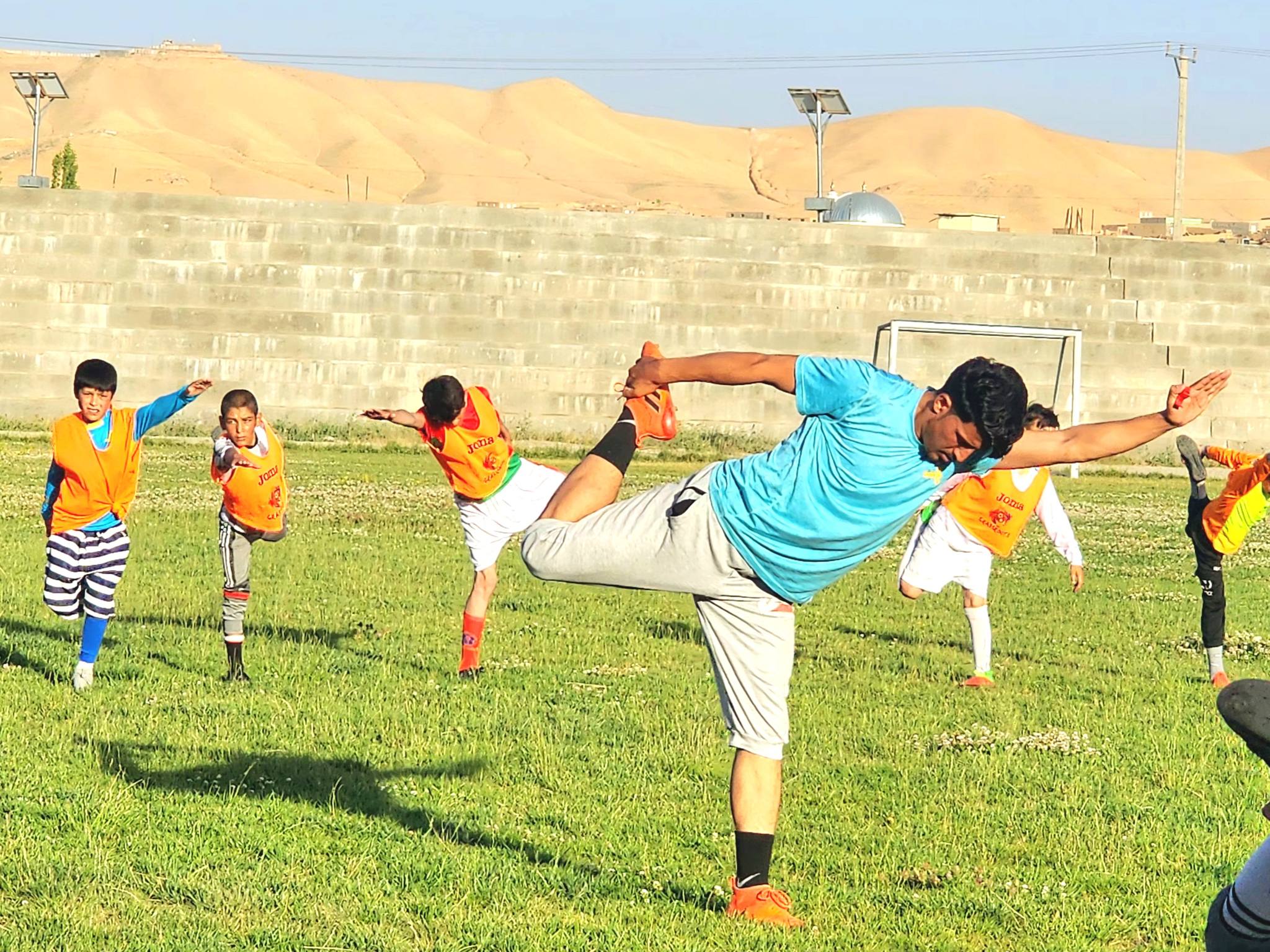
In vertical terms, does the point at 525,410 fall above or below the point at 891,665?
above

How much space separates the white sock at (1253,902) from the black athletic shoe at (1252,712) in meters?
0.41

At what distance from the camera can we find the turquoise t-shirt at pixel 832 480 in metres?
6.04

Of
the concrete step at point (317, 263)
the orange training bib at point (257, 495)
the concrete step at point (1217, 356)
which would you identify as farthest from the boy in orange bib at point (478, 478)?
the concrete step at point (1217, 356)

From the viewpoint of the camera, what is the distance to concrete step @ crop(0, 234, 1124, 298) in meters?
35.8

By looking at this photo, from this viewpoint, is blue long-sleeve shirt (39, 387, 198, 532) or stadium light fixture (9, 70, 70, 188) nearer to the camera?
blue long-sleeve shirt (39, 387, 198, 532)

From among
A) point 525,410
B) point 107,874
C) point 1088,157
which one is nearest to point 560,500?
point 107,874

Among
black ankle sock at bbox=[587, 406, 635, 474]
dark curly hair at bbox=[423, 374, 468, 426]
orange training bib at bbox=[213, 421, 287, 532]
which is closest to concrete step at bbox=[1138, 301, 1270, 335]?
dark curly hair at bbox=[423, 374, 468, 426]

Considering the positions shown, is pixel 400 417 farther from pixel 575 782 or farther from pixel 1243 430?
pixel 1243 430

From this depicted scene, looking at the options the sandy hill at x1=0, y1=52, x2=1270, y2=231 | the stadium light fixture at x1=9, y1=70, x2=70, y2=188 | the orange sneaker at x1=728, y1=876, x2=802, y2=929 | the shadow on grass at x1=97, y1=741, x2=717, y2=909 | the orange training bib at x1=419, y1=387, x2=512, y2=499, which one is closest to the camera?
the orange sneaker at x1=728, y1=876, x2=802, y2=929

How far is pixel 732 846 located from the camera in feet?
24.0

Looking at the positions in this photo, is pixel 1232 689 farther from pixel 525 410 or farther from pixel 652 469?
pixel 525 410

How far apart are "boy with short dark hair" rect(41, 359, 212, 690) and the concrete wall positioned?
982 inches

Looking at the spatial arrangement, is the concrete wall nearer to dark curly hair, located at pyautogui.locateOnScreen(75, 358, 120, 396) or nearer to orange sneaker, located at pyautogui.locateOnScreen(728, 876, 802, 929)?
dark curly hair, located at pyautogui.locateOnScreen(75, 358, 120, 396)

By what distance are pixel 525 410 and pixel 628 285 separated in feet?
11.2
